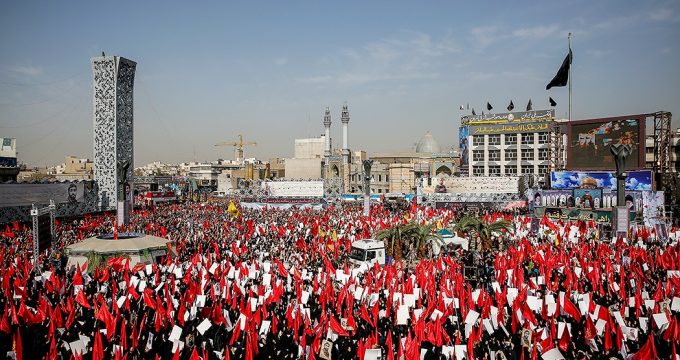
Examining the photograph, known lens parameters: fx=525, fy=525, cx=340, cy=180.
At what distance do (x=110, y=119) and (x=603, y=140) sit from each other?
130 feet

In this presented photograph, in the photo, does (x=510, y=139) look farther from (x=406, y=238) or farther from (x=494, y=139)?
(x=406, y=238)

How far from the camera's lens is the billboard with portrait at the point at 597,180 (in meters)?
36.6

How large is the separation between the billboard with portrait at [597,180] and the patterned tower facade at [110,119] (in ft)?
115

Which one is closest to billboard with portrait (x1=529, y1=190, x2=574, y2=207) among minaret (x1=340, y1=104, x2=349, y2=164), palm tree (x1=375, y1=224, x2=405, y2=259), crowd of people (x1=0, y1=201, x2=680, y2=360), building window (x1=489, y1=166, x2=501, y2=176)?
palm tree (x1=375, y1=224, x2=405, y2=259)

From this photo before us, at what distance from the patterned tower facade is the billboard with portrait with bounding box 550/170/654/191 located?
35.0 meters

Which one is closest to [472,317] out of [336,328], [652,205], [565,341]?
[565,341]

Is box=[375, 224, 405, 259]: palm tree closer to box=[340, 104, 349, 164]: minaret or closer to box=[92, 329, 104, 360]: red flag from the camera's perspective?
box=[92, 329, 104, 360]: red flag

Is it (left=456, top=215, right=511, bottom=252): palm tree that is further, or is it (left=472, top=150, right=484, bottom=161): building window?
(left=472, top=150, right=484, bottom=161): building window

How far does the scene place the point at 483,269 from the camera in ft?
61.0

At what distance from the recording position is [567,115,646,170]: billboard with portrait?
37344mm

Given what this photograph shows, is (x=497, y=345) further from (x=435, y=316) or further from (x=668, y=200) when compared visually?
(x=668, y=200)

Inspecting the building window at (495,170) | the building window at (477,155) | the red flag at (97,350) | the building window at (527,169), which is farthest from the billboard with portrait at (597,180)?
the red flag at (97,350)

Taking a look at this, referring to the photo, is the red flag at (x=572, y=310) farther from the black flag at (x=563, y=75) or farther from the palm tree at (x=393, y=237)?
the black flag at (x=563, y=75)

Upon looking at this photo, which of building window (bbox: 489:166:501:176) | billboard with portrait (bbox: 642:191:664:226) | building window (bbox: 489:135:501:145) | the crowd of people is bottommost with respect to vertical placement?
the crowd of people
